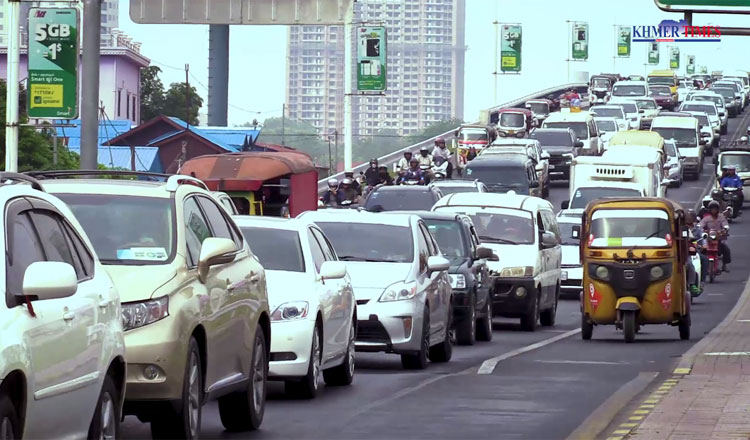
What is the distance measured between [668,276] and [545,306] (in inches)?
166

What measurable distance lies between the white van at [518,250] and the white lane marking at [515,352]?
2.61 ft

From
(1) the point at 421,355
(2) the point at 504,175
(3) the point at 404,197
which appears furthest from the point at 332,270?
(2) the point at 504,175

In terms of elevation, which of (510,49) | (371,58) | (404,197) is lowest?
(404,197)

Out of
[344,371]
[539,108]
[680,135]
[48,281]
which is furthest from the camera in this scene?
[539,108]

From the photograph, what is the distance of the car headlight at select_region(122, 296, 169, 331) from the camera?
1053 cm

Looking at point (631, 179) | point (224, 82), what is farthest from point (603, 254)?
point (224, 82)

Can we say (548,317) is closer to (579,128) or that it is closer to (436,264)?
(436,264)

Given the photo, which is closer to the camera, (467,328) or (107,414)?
(107,414)

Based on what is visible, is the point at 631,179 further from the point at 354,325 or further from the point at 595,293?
the point at 354,325

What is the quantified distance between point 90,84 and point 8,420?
16373mm

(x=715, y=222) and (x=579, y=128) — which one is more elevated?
(x=579, y=128)

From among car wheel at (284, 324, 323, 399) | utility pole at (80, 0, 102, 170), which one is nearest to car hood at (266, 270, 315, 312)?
car wheel at (284, 324, 323, 399)

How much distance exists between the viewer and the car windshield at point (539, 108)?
99812mm

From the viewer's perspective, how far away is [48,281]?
757cm
